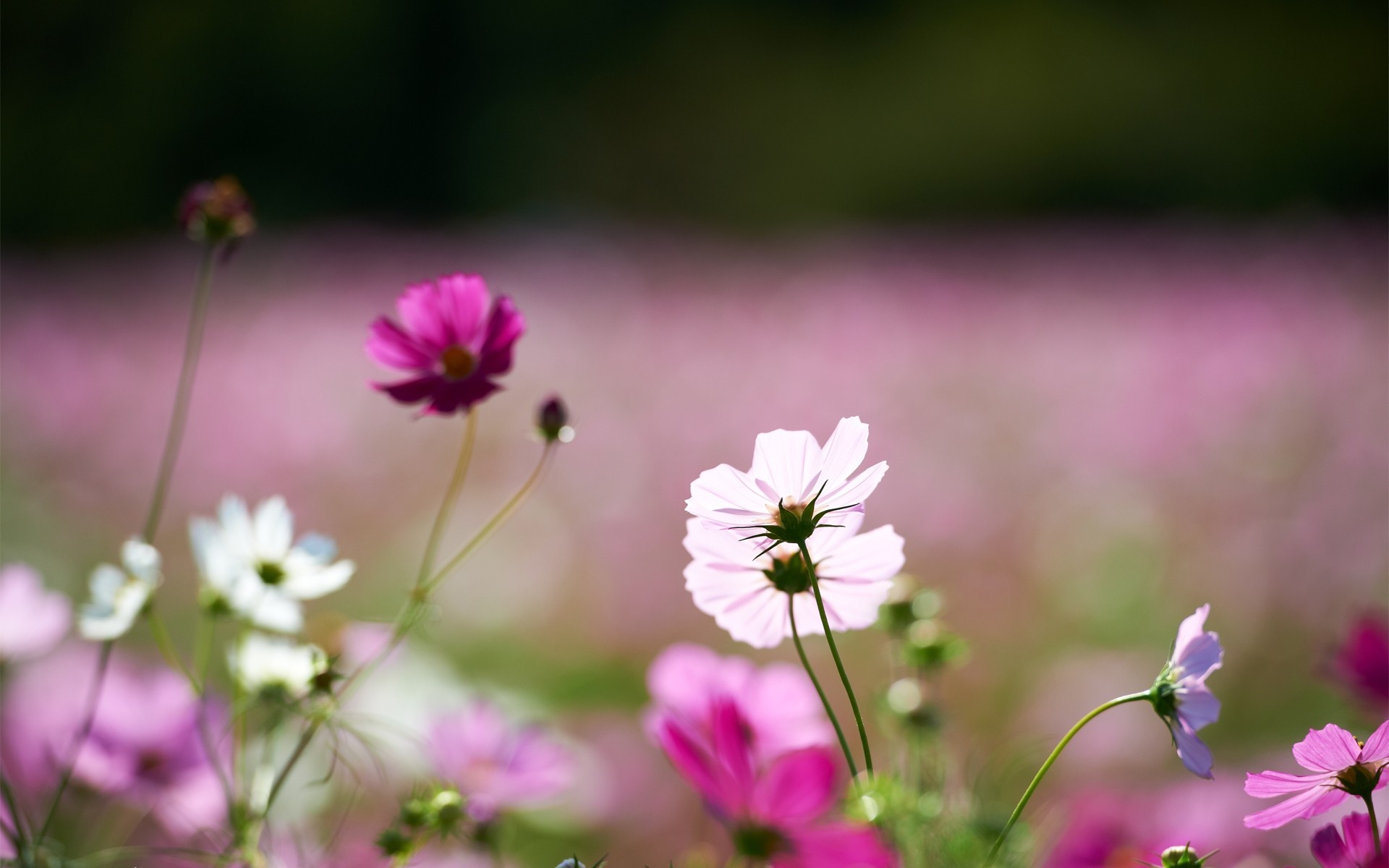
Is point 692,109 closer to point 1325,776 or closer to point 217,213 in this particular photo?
point 217,213

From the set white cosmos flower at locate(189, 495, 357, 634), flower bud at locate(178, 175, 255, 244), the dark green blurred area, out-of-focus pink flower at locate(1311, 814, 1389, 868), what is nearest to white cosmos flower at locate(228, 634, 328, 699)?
white cosmos flower at locate(189, 495, 357, 634)

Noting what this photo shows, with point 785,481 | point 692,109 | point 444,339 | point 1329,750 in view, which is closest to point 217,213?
point 444,339

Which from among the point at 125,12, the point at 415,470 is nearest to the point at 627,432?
the point at 415,470

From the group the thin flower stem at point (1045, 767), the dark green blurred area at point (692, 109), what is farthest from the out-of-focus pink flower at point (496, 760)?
the dark green blurred area at point (692, 109)

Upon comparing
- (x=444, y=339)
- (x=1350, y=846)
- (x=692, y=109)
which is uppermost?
(x=692, y=109)

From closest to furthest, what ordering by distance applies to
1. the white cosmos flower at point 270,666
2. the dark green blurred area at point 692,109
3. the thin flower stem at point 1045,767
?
1. the thin flower stem at point 1045,767
2. the white cosmos flower at point 270,666
3. the dark green blurred area at point 692,109

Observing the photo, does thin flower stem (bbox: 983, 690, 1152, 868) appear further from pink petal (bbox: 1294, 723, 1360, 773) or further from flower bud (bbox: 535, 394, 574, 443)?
flower bud (bbox: 535, 394, 574, 443)

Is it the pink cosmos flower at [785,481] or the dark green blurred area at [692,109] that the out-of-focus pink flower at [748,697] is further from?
the dark green blurred area at [692,109]

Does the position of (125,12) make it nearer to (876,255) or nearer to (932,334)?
(876,255)
